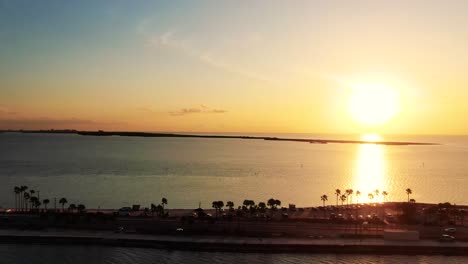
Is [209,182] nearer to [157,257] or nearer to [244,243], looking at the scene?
[244,243]

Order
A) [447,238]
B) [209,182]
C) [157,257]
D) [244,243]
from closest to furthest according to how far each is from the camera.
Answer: [157,257] < [244,243] < [447,238] < [209,182]

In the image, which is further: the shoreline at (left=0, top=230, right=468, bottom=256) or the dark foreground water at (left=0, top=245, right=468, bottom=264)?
the shoreline at (left=0, top=230, right=468, bottom=256)

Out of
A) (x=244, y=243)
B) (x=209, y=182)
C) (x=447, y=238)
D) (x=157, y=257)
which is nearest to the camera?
(x=157, y=257)

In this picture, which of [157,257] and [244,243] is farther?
[244,243]

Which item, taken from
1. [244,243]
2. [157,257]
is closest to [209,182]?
[244,243]

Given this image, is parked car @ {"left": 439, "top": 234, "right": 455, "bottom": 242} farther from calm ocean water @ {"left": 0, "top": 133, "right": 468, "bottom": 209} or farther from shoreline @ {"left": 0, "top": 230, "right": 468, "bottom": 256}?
calm ocean water @ {"left": 0, "top": 133, "right": 468, "bottom": 209}

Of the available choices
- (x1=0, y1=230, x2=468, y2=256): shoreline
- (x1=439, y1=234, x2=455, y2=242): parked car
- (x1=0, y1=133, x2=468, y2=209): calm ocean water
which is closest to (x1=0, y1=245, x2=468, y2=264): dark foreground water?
(x1=0, y1=230, x2=468, y2=256): shoreline

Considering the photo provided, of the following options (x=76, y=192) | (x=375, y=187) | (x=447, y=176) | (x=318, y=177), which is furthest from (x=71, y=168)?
(x=447, y=176)
